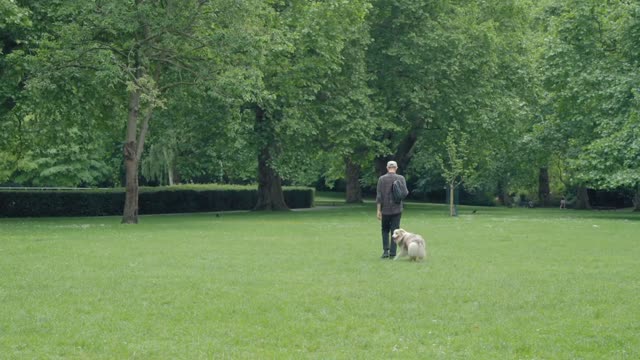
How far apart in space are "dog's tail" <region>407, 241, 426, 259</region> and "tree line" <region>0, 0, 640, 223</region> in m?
13.9

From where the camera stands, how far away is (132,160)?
31.4m

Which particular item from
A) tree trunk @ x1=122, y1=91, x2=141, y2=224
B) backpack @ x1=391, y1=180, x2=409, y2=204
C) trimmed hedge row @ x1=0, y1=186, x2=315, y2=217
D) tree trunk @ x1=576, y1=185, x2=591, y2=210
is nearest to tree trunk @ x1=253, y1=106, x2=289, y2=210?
trimmed hedge row @ x1=0, y1=186, x2=315, y2=217

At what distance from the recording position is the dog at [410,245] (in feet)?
55.0

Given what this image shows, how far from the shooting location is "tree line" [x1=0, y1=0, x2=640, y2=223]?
97.7ft

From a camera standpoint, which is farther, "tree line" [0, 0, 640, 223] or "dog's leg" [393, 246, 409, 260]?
"tree line" [0, 0, 640, 223]

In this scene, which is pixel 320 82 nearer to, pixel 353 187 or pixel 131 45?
pixel 131 45

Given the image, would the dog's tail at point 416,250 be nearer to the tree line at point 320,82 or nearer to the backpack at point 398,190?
the backpack at point 398,190

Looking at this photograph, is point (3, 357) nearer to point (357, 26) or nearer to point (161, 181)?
point (357, 26)

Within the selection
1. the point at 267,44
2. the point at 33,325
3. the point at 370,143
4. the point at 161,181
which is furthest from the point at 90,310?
the point at 161,181

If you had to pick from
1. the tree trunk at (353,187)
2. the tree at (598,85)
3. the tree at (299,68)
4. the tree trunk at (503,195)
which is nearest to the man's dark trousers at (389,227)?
the tree at (299,68)

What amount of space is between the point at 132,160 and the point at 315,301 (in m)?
21.2

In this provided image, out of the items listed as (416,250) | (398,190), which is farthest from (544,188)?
(416,250)

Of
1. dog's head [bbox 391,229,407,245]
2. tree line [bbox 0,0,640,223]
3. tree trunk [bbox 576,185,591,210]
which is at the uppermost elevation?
tree line [bbox 0,0,640,223]

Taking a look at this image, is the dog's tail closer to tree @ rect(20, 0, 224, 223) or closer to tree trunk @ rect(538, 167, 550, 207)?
tree @ rect(20, 0, 224, 223)
